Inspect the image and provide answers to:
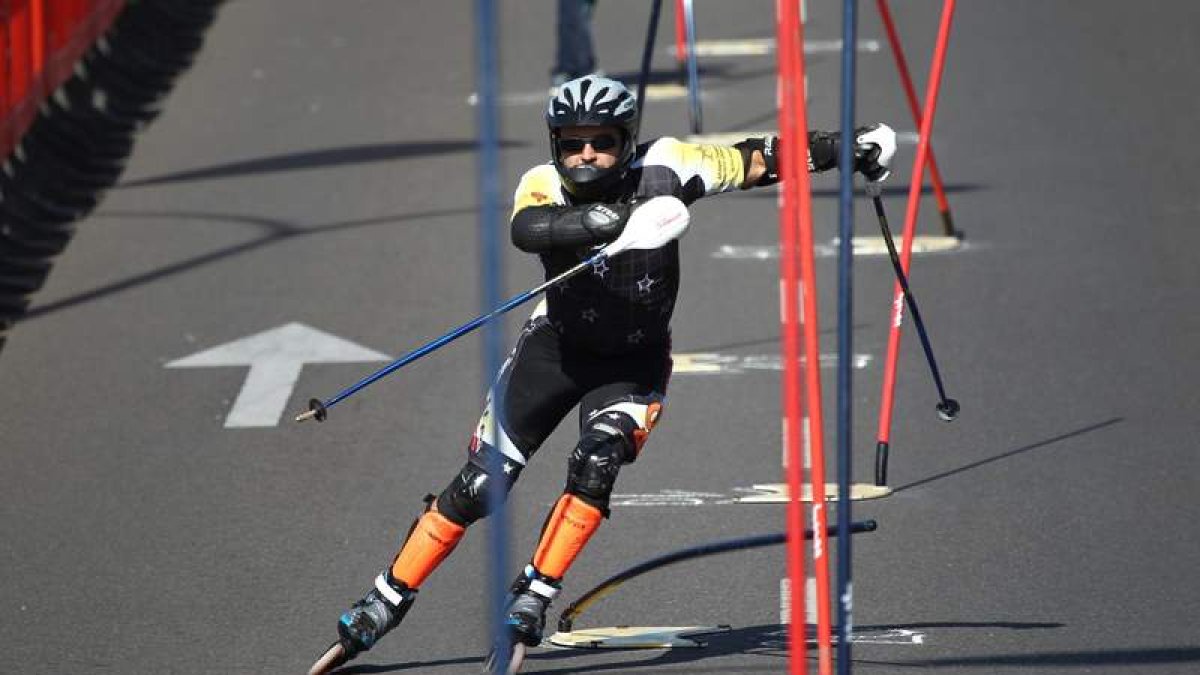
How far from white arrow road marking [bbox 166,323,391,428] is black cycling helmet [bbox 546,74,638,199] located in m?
4.60

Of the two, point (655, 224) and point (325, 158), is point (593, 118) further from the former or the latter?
point (325, 158)

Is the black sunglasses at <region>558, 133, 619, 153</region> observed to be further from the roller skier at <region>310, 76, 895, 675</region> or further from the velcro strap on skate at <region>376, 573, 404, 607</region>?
the velcro strap on skate at <region>376, 573, 404, 607</region>

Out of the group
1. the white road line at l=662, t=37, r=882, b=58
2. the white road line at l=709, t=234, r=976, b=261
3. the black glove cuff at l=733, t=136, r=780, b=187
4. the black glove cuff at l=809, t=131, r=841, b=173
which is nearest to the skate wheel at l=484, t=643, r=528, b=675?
the black glove cuff at l=733, t=136, r=780, b=187

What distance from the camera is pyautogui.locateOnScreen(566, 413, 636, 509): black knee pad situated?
25.8ft

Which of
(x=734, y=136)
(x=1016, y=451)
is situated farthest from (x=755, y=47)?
(x=1016, y=451)

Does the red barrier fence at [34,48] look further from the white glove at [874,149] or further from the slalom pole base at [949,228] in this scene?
the white glove at [874,149]

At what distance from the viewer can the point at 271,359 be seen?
13.3 meters

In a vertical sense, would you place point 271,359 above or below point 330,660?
above

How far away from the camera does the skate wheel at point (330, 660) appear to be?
27.0 feet

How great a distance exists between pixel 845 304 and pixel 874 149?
2172 mm

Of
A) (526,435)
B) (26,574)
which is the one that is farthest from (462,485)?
(26,574)

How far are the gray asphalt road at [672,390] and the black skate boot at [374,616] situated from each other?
40cm

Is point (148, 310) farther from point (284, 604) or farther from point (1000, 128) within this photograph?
point (1000, 128)

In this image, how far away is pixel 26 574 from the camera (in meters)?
9.95
